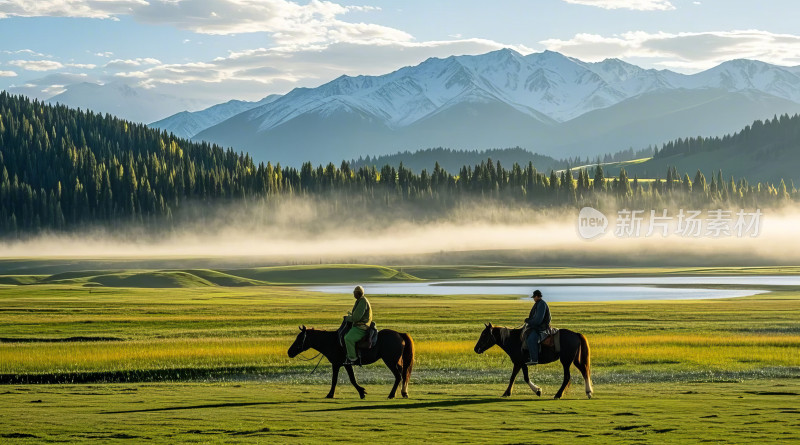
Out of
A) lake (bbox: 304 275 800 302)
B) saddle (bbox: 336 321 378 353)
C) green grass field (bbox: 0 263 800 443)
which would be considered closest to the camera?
green grass field (bbox: 0 263 800 443)

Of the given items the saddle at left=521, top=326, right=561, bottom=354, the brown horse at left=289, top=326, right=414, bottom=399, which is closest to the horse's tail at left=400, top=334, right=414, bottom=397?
the brown horse at left=289, top=326, right=414, bottom=399

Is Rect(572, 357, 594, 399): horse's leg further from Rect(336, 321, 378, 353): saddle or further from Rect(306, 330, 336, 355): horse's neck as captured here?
Rect(306, 330, 336, 355): horse's neck

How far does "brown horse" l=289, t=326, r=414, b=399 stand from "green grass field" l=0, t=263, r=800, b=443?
119cm

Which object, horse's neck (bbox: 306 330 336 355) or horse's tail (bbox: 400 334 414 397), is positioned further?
horse's neck (bbox: 306 330 336 355)

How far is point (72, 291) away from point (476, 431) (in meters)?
107

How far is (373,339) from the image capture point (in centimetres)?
3002

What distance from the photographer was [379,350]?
30.2 meters

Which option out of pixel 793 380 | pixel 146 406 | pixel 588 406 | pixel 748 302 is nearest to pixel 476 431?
pixel 588 406

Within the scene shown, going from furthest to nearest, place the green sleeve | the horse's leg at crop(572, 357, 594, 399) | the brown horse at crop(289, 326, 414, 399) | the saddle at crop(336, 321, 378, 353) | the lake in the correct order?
the lake
the horse's leg at crop(572, 357, 594, 399)
the brown horse at crop(289, 326, 414, 399)
the saddle at crop(336, 321, 378, 353)
the green sleeve

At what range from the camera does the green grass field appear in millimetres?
24406

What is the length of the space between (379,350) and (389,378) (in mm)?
10172

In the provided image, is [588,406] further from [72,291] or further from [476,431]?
[72,291]

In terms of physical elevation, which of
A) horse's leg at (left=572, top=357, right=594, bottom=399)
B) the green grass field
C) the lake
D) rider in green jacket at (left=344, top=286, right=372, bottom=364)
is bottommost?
the lake

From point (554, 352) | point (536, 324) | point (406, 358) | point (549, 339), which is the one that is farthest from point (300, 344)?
point (554, 352)
